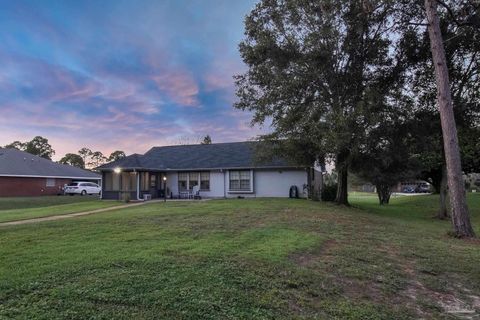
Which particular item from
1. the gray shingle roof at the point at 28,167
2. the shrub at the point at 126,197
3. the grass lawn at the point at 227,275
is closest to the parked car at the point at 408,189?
the gray shingle roof at the point at 28,167

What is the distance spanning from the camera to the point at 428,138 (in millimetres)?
19875

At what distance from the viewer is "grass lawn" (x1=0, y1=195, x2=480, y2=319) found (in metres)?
4.55

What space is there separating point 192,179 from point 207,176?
128 centimetres

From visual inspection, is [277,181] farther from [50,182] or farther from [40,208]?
[50,182]

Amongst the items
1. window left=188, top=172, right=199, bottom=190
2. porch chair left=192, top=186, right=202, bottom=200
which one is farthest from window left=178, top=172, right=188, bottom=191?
porch chair left=192, top=186, right=202, bottom=200

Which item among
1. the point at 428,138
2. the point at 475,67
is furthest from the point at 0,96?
the point at 475,67

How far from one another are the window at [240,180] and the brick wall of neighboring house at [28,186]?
73.2 feet

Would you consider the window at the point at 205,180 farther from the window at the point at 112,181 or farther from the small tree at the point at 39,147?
the small tree at the point at 39,147

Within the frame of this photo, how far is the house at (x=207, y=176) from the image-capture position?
2641cm

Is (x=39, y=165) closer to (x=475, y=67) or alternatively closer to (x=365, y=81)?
(x=365, y=81)

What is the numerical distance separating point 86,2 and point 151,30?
9.70ft

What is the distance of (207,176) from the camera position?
2852 centimetres

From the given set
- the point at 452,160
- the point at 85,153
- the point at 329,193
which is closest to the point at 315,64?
the point at 452,160

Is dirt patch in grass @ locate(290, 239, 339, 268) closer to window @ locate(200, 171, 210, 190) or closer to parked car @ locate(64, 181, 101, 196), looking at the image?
window @ locate(200, 171, 210, 190)
